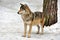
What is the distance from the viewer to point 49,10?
36.3ft

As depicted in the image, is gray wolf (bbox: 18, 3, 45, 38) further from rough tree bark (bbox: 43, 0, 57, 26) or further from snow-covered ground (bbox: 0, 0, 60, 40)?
rough tree bark (bbox: 43, 0, 57, 26)

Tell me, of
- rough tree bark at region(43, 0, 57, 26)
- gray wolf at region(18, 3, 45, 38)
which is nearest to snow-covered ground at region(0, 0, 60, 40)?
rough tree bark at region(43, 0, 57, 26)

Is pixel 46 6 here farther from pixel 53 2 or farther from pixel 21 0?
pixel 21 0

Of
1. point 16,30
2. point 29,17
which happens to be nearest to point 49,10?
point 16,30

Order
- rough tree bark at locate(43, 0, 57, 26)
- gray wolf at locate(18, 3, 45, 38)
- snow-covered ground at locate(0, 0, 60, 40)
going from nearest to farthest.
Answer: gray wolf at locate(18, 3, 45, 38) < snow-covered ground at locate(0, 0, 60, 40) < rough tree bark at locate(43, 0, 57, 26)

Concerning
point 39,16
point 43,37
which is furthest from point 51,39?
point 39,16

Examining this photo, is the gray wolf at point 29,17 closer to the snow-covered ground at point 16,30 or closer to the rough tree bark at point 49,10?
the snow-covered ground at point 16,30

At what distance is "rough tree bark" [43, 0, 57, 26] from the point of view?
11000 millimetres

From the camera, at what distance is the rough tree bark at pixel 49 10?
11000 millimetres

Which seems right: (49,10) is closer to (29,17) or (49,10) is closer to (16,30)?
(16,30)

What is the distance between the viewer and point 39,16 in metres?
9.70

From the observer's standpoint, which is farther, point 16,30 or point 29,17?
point 16,30

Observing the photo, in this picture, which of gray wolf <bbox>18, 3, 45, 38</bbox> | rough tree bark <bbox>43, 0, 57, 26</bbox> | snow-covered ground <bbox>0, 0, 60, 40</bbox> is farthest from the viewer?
rough tree bark <bbox>43, 0, 57, 26</bbox>

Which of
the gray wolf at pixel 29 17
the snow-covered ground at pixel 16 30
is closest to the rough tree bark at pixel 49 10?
the snow-covered ground at pixel 16 30
